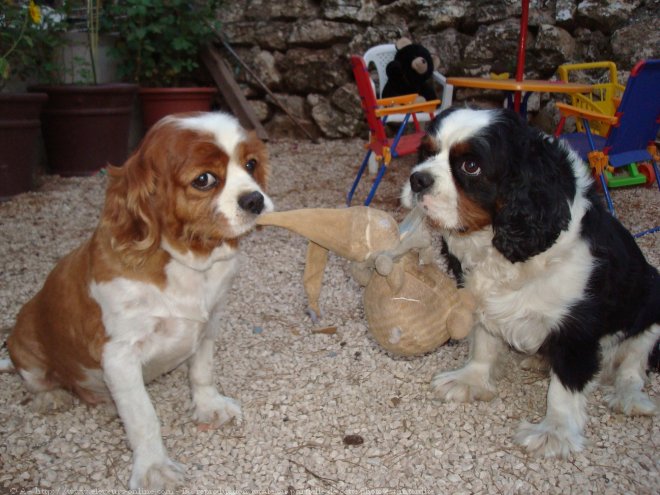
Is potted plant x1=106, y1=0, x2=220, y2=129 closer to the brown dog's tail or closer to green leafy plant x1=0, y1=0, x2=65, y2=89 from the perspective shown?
green leafy plant x1=0, y1=0, x2=65, y2=89

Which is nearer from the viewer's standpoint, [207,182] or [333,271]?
[207,182]

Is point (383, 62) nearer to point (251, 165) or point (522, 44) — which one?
point (522, 44)

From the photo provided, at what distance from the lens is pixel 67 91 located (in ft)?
18.9

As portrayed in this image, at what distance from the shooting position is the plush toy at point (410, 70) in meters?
6.09

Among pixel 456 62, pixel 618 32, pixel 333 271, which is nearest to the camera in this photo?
pixel 333 271

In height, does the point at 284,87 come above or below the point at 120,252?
below

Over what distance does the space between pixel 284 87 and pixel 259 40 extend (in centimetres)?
59

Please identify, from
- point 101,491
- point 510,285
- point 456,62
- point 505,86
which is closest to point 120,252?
point 101,491

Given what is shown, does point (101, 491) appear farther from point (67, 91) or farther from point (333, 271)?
point (67, 91)

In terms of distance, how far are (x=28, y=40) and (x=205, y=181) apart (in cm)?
385

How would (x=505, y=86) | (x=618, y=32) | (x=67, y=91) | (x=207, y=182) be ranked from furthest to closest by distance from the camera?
(x=618, y=32) → (x=67, y=91) → (x=505, y=86) → (x=207, y=182)

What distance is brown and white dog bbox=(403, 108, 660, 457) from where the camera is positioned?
7.08 ft

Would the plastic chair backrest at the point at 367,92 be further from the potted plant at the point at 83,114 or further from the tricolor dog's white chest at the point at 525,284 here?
the tricolor dog's white chest at the point at 525,284

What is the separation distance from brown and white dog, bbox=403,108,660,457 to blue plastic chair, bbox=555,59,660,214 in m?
2.03
